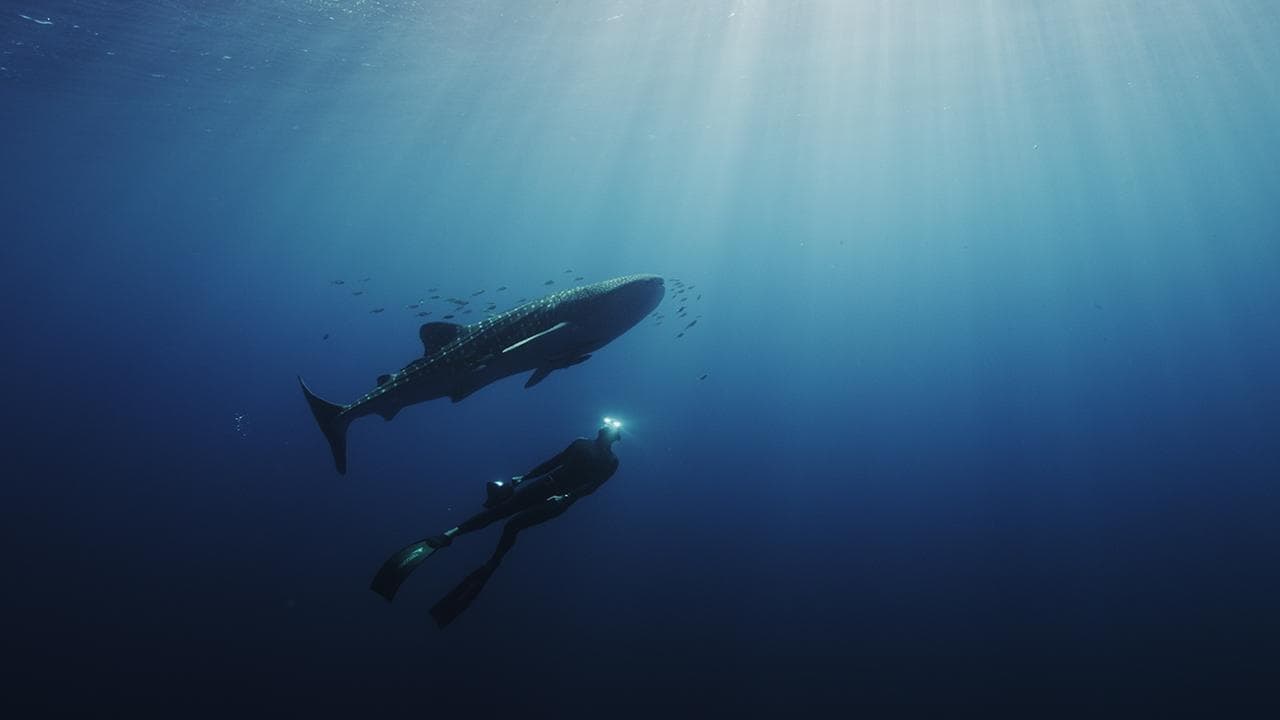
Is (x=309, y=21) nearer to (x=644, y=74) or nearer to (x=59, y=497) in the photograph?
(x=644, y=74)

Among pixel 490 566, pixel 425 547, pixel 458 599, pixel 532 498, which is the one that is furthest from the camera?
pixel 532 498

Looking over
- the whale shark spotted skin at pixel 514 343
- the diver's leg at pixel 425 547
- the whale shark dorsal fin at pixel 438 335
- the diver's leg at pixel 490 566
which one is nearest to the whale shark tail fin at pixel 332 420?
the whale shark spotted skin at pixel 514 343

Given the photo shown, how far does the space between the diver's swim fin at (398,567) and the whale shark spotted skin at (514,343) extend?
1.80 metres

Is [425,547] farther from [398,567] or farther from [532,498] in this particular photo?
[532,498]

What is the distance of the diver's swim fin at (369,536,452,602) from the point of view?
4.39m

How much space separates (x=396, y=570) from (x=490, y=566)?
75 cm

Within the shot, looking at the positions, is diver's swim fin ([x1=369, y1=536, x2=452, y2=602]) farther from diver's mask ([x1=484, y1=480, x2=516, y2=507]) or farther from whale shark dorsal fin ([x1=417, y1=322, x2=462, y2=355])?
whale shark dorsal fin ([x1=417, y1=322, x2=462, y2=355])

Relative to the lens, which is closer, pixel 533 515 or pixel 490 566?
pixel 490 566

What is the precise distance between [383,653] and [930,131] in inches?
1672

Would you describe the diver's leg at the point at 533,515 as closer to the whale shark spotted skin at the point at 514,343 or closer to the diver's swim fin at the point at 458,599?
the diver's swim fin at the point at 458,599

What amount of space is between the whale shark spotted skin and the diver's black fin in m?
1.86

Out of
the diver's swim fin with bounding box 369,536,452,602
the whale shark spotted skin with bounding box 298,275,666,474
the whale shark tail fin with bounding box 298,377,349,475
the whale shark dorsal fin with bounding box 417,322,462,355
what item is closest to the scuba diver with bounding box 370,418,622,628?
the diver's swim fin with bounding box 369,536,452,602

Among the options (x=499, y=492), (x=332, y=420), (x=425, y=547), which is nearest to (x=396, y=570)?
(x=425, y=547)

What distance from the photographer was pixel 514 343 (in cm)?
590
